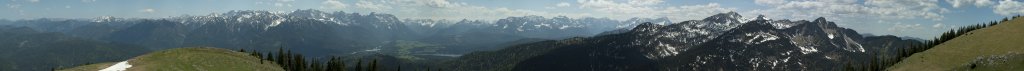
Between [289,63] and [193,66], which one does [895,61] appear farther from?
[193,66]

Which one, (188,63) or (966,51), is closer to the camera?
(188,63)

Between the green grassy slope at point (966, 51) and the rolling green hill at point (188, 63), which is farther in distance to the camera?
the green grassy slope at point (966, 51)

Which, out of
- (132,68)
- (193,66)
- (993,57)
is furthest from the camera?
(993,57)

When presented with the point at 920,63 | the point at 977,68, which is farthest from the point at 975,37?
the point at 977,68

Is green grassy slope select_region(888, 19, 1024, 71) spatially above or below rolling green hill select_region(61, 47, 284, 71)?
below

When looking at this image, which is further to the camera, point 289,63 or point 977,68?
point 289,63

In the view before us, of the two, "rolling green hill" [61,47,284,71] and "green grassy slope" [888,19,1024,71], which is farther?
"green grassy slope" [888,19,1024,71]

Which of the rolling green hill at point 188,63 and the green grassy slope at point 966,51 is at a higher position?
the rolling green hill at point 188,63

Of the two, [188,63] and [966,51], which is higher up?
[188,63]
